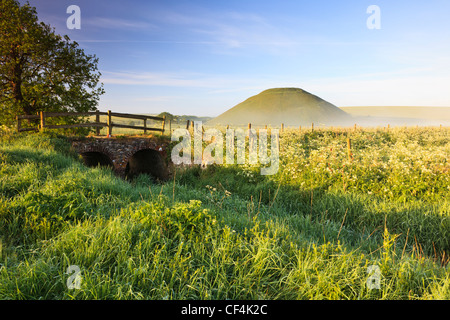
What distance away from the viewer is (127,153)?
50.2ft

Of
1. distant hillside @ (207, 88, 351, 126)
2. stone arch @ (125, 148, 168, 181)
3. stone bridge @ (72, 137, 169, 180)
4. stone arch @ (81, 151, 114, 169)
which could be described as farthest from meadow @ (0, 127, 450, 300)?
distant hillside @ (207, 88, 351, 126)

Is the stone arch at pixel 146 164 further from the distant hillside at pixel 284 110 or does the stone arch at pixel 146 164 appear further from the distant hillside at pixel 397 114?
the distant hillside at pixel 397 114

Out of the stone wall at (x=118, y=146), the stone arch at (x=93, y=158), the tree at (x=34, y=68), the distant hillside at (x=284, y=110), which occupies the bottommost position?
the stone arch at (x=93, y=158)

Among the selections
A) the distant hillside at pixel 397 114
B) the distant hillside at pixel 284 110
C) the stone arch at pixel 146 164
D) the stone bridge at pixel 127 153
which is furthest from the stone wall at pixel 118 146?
the distant hillside at pixel 397 114

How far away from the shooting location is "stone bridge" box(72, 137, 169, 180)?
1445cm

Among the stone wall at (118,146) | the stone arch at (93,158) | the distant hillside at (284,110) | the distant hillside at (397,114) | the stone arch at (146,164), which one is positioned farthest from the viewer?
the distant hillside at (397,114)

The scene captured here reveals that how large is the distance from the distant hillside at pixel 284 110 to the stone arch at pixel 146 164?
9378cm

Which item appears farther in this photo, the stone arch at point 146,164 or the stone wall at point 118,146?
the stone arch at point 146,164

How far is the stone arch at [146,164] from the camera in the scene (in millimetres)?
17172

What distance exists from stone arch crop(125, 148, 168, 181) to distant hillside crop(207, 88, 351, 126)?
308 ft
